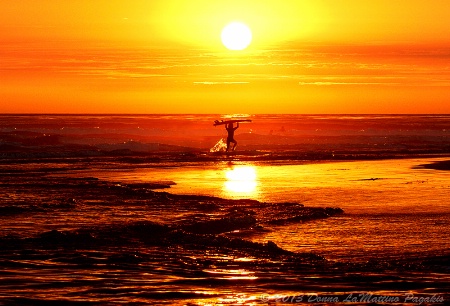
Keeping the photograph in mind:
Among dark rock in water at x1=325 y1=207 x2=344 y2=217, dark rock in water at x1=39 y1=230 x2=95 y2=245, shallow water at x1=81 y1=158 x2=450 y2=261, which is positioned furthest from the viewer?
dark rock in water at x1=325 y1=207 x2=344 y2=217

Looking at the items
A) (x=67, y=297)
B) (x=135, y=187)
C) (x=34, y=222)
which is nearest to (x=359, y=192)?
(x=135, y=187)

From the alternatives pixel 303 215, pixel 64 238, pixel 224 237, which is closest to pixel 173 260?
pixel 224 237

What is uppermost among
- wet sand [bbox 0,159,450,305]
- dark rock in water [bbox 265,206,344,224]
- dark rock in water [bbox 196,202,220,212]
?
dark rock in water [bbox 196,202,220,212]

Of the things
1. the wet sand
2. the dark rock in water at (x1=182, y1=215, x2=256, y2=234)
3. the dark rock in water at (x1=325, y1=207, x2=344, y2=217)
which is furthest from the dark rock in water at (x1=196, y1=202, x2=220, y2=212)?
the dark rock in water at (x1=325, y1=207, x2=344, y2=217)

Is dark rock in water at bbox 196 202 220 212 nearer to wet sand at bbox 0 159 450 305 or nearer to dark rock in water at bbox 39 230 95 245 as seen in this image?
wet sand at bbox 0 159 450 305

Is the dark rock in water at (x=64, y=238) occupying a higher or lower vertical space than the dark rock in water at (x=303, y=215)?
lower

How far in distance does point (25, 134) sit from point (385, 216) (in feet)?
210

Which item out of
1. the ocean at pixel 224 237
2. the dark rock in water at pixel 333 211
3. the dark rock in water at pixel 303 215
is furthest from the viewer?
the dark rock in water at pixel 333 211

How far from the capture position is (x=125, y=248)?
13.9 metres

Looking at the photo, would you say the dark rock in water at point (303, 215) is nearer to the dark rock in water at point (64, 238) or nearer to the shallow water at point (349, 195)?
the shallow water at point (349, 195)

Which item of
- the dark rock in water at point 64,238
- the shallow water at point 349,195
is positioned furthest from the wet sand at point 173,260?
the shallow water at point 349,195

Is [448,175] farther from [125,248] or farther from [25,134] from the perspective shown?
[25,134]

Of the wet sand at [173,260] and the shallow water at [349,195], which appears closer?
the wet sand at [173,260]

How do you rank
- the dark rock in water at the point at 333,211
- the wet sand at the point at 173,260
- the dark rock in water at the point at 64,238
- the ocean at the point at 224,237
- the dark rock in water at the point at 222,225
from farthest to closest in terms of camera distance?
1. the dark rock in water at the point at 333,211
2. the dark rock in water at the point at 222,225
3. the dark rock in water at the point at 64,238
4. the ocean at the point at 224,237
5. the wet sand at the point at 173,260
